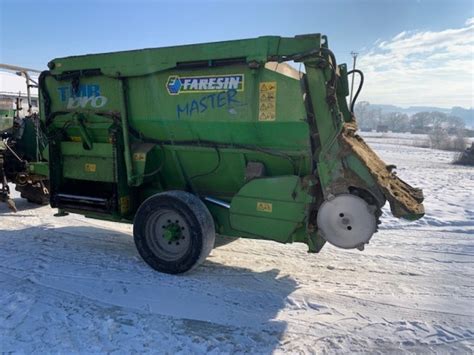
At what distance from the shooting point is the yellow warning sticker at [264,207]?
444 cm

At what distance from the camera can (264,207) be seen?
14.7ft

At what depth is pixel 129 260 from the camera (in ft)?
16.8

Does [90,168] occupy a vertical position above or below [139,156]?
below

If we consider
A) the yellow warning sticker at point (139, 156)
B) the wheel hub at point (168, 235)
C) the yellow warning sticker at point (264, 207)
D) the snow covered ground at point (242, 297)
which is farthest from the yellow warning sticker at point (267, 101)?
the snow covered ground at point (242, 297)

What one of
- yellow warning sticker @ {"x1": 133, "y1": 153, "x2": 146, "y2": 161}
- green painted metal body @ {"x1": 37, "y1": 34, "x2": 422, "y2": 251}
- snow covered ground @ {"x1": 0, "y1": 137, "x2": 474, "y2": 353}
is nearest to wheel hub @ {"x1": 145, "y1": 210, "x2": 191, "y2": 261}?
snow covered ground @ {"x1": 0, "y1": 137, "x2": 474, "y2": 353}

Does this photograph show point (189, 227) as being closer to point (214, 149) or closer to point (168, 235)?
point (168, 235)

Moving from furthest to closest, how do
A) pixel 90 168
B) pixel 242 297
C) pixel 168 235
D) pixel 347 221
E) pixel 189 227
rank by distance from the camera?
1. pixel 90 168
2. pixel 168 235
3. pixel 189 227
4. pixel 242 297
5. pixel 347 221

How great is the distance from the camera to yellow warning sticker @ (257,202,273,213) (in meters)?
4.44

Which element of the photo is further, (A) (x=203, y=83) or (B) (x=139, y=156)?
(B) (x=139, y=156)

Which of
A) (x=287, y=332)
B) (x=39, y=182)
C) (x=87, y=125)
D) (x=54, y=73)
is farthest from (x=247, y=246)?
(x=39, y=182)

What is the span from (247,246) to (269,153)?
1747 mm

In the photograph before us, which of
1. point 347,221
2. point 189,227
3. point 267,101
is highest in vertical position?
point 267,101

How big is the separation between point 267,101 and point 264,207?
3.82 feet

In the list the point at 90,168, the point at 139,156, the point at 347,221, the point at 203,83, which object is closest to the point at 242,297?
the point at 347,221
